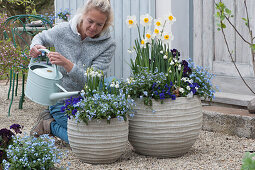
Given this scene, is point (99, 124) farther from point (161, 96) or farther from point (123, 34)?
point (123, 34)

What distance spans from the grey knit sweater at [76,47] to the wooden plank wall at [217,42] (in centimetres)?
111

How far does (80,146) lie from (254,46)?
118 centimetres

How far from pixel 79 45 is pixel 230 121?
1.36m

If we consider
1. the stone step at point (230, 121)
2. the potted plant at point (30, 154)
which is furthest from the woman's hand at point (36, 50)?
the stone step at point (230, 121)

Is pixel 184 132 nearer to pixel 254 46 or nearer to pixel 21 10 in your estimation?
pixel 254 46

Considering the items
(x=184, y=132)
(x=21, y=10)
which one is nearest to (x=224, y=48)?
(x=184, y=132)

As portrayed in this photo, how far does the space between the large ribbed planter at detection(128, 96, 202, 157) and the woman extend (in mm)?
599

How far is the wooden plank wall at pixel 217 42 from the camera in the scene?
3.60 m

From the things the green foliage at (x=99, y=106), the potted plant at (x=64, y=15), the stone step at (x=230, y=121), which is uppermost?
the potted plant at (x=64, y=15)

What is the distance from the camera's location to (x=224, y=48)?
3779mm

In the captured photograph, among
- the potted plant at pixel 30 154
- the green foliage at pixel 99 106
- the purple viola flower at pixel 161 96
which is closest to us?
the potted plant at pixel 30 154

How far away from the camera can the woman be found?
2.95 meters

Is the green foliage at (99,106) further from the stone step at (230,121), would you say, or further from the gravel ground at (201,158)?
the stone step at (230,121)

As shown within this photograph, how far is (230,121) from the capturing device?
10.8ft
